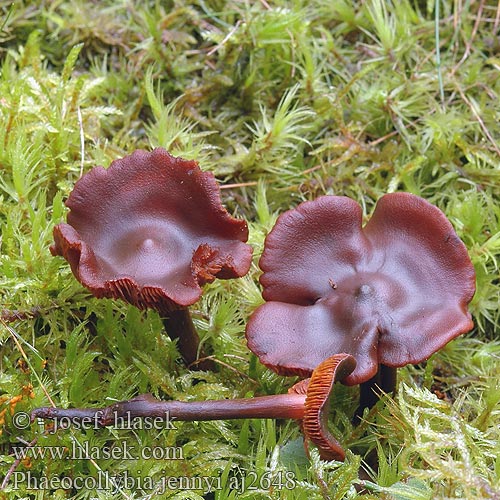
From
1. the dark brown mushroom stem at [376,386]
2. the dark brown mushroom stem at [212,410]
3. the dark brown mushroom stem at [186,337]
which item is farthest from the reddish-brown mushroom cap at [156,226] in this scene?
the dark brown mushroom stem at [376,386]

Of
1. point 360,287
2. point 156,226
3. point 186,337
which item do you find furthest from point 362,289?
point 156,226

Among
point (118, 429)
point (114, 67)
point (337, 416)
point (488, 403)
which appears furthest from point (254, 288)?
point (114, 67)

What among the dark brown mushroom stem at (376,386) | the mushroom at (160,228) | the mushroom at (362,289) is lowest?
the dark brown mushroom stem at (376,386)

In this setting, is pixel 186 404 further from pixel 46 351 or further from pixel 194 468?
pixel 46 351

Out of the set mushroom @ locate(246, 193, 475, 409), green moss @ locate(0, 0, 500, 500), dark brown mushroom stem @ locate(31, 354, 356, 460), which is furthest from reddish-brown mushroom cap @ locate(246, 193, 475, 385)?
green moss @ locate(0, 0, 500, 500)

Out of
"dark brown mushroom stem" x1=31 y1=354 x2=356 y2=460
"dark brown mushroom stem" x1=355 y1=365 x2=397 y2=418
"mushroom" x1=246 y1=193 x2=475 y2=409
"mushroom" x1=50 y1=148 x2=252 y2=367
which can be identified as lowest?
"dark brown mushroom stem" x1=355 y1=365 x2=397 y2=418

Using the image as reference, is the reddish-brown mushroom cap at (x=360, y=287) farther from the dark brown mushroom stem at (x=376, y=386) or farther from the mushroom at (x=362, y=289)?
the dark brown mushroom stem at (x=376, y=386)

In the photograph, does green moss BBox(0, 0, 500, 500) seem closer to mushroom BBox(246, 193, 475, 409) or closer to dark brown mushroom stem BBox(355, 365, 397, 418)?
dark brown mushroom stem BBox(355, 365, 397, 418)

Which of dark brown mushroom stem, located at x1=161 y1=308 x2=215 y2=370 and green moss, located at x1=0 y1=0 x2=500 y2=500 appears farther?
dark brown mushroom stem, located at x1=161 y1=308 x2=215 y2=370
